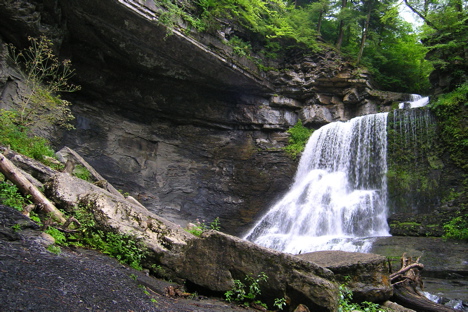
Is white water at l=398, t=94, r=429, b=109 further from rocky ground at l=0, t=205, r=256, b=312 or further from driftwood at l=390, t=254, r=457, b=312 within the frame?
rocky ground at l=0, t=205, r=256, b=312

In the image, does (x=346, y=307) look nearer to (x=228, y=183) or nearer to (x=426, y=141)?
(x=426, y=141)

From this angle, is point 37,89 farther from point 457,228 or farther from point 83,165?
point 457,228

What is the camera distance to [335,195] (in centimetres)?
1359

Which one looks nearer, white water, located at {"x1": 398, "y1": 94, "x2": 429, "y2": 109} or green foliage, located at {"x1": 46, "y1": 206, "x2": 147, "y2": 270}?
green foliage, located at {"x1": 46, "y1": 206, "x2": 147, "y2": 270}

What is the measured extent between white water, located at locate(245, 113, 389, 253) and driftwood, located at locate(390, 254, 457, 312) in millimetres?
3430

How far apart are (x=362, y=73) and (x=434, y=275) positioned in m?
11.9

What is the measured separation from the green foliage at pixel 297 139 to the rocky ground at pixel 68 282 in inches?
522

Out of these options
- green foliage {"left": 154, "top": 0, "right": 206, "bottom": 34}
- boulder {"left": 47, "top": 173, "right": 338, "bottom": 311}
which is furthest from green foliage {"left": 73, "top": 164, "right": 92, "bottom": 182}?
green foliage {"left": 154, "top": 0, "right": 206, "bottom": 34}

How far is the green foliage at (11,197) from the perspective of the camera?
4.59m

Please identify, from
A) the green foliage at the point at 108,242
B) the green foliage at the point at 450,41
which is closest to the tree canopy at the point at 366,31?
the green foliage at the point at 450,41

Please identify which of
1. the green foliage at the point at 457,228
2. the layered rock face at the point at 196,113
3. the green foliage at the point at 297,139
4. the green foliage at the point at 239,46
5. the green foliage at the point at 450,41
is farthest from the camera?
the green foliage at the point at 297,139

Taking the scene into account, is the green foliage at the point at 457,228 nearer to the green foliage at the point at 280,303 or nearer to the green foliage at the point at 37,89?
the green foliage at the point at 280,303

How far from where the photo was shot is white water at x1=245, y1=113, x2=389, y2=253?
11688 millimetres

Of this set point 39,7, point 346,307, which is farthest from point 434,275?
point 39,7
